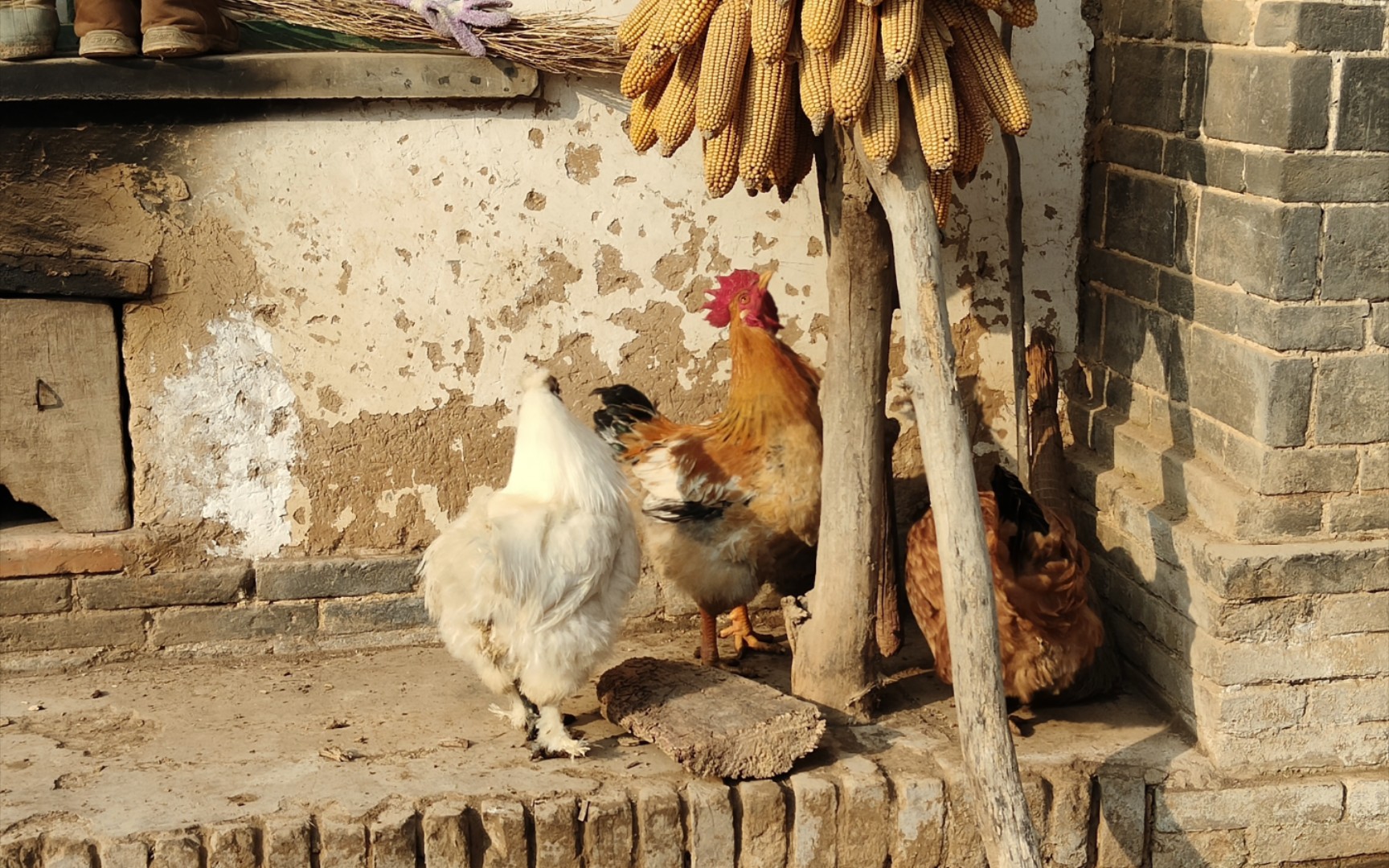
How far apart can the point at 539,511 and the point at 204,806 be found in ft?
4.04

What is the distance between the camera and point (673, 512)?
4.81 m

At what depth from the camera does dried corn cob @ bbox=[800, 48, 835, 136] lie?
354 cm

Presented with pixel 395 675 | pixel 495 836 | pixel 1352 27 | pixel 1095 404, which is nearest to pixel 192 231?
pixel 395 675

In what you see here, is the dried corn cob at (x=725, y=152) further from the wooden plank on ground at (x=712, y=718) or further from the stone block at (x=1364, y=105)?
the stone block at (x=1364, y=105)

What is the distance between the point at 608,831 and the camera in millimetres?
3816

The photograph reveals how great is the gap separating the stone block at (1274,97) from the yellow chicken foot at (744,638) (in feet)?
7.59

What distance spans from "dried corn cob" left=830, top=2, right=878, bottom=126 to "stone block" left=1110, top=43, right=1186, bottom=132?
4.11 ft

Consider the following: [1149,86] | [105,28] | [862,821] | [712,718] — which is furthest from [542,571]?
[1149,86]

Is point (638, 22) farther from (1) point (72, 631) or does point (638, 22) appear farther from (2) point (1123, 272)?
(1) point (72, 631)

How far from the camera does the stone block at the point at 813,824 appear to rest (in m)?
3.88

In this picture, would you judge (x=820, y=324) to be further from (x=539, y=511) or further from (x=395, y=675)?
(x=395, y=675)

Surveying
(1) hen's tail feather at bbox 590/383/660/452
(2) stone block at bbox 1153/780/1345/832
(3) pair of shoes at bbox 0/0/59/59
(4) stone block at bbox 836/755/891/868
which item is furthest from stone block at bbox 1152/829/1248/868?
(3) pair of shoes at bbox 0/0/59/59

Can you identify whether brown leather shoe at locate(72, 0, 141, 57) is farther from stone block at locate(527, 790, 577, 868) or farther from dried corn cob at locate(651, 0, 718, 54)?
stone block at locate(527, 790, 577, 868)

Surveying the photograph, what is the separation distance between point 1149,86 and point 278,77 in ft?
9.48
